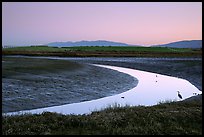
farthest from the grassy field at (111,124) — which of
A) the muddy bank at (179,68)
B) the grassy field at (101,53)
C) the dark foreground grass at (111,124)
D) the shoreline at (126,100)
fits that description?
the grassy field at (101,53)

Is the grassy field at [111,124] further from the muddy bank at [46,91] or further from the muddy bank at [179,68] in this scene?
the muddy bank at [179,68]

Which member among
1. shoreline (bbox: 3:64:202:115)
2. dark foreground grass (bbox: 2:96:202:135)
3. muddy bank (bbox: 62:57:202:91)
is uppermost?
dark foreground grass (bbox: 2:96:202:135)

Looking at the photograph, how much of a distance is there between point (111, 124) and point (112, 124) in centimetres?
4

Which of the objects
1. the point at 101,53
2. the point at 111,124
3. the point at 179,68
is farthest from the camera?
the point at 101,53

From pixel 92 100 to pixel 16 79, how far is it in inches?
340

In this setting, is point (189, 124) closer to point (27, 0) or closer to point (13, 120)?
point (13, 120)

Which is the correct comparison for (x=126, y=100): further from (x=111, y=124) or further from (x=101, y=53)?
(x=101, y=53)

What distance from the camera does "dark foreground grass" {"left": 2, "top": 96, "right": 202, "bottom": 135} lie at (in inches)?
378

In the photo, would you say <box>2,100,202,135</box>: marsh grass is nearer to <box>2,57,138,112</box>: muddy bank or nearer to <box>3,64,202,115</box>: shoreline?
<box>3,64,202,115</box>: shoreline

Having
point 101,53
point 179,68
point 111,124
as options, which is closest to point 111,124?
point 111,124

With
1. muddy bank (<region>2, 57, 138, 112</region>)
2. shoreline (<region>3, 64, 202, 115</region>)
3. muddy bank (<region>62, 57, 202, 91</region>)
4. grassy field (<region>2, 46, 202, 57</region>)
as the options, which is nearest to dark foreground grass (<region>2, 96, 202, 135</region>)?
shoreline (<region>3, 64, 202, 115</region>)

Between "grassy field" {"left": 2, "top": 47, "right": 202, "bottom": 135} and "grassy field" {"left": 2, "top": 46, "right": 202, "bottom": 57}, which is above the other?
"grassy field" {"left": 2, "top": 47, "right": 202, "bottom": 135}

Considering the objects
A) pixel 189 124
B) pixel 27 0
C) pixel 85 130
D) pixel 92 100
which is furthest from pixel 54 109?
pixel 27 0

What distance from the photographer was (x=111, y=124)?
1039 centimetres
